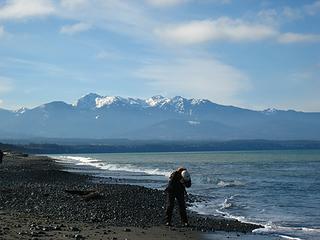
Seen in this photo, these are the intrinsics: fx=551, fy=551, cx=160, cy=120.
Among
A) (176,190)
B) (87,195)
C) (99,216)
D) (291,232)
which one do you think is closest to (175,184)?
(176,190)

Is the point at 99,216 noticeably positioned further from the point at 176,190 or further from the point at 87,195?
the point at 87,195

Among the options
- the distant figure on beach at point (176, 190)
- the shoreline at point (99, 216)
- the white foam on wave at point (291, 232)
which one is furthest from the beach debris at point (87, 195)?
the white foam on wave at point (291, 232)

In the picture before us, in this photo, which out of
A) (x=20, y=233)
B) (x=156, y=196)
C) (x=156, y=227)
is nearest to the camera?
(x=20, y=233)

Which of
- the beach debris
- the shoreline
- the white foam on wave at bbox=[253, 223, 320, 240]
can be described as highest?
the beach debris

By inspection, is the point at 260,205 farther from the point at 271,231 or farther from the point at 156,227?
the point at 156,227

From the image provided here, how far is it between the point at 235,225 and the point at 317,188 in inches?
934

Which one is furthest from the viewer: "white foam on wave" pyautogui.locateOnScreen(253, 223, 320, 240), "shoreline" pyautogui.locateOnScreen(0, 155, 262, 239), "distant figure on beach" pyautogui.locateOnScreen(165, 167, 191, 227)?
"white foam on wave" pyautogui.locateOnScreen(253, 223, 320, 240)

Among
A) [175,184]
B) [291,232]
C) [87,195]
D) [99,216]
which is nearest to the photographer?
[175,184]

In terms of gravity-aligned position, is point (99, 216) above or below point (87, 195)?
below

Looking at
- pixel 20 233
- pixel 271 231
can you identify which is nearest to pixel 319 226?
pixel 271 231

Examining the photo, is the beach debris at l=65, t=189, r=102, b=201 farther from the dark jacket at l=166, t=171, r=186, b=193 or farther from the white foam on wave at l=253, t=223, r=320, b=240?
the white foam on wave at l=253, t=223, r=320, b=240

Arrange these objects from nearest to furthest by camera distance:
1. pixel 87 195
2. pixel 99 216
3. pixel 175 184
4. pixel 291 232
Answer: pixel 175 184
pixel 99 216
pixel 291 232
pixel 87 195

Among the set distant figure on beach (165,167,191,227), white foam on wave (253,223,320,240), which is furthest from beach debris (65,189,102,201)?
white foam on wave (253,223,320,240)

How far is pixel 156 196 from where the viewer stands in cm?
3173
